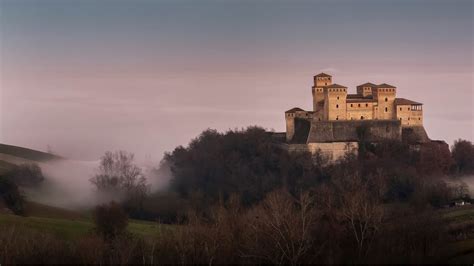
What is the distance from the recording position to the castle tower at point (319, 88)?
80375 mm

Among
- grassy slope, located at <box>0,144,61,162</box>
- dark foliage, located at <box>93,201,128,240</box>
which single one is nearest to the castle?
dark foliage, located at <box>93,201,128,240</box>

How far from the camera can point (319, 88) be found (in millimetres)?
80812

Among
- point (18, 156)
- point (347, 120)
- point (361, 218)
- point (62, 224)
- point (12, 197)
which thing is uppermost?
point (347, 120)

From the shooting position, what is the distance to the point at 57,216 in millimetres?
64750

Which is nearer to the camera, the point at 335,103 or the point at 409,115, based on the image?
the point at 335,103

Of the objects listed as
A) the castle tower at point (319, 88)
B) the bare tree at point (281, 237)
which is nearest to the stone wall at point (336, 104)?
the castle tower at point (319, 88)

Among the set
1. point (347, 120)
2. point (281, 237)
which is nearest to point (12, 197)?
point (281, 237)

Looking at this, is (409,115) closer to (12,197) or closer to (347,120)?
(347,120)

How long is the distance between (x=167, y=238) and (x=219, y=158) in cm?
3286

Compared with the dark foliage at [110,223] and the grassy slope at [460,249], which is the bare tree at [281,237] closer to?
the grassy slope at [460,249]

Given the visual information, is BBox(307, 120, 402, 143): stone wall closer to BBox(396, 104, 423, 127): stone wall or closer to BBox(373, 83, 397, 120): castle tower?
BBox(373, 83, 397, 120): castle tower

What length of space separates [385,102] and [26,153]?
137 ft

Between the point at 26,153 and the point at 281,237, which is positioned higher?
the point at 26,153

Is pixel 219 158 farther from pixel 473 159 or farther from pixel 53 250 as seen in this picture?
pixel 53 250
